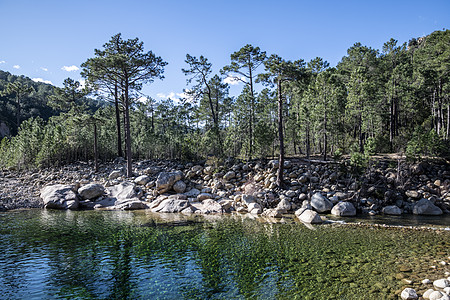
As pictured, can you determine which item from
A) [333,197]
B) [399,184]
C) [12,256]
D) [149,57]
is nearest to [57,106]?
[149,57]

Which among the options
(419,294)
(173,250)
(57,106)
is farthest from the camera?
(57,106)

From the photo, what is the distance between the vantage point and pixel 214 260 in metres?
9.65

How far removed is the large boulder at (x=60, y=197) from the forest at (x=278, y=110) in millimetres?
6444

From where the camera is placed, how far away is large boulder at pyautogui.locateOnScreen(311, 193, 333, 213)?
59.2 feet

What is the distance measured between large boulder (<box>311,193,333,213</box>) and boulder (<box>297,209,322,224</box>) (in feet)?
7.06

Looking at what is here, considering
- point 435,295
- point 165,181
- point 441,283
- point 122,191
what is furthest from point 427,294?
point 122,191

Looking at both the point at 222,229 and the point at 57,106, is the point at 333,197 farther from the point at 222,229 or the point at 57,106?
the point at 57,106

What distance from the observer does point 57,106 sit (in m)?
40.2

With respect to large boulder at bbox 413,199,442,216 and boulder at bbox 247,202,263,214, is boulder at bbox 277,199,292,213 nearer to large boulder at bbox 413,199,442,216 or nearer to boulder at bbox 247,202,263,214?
boulder at bbox 247,202,263,214

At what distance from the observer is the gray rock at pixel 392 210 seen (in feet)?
56.5

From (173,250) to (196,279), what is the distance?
3.14 m

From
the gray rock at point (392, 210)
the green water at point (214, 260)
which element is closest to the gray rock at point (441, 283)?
the green water at point (214, 260)

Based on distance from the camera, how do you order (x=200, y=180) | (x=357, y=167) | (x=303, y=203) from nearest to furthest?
(x=303, y=203)
(x=357, y=167)
(x=200, y=180)

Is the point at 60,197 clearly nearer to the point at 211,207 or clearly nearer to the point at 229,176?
the point at 211,207
